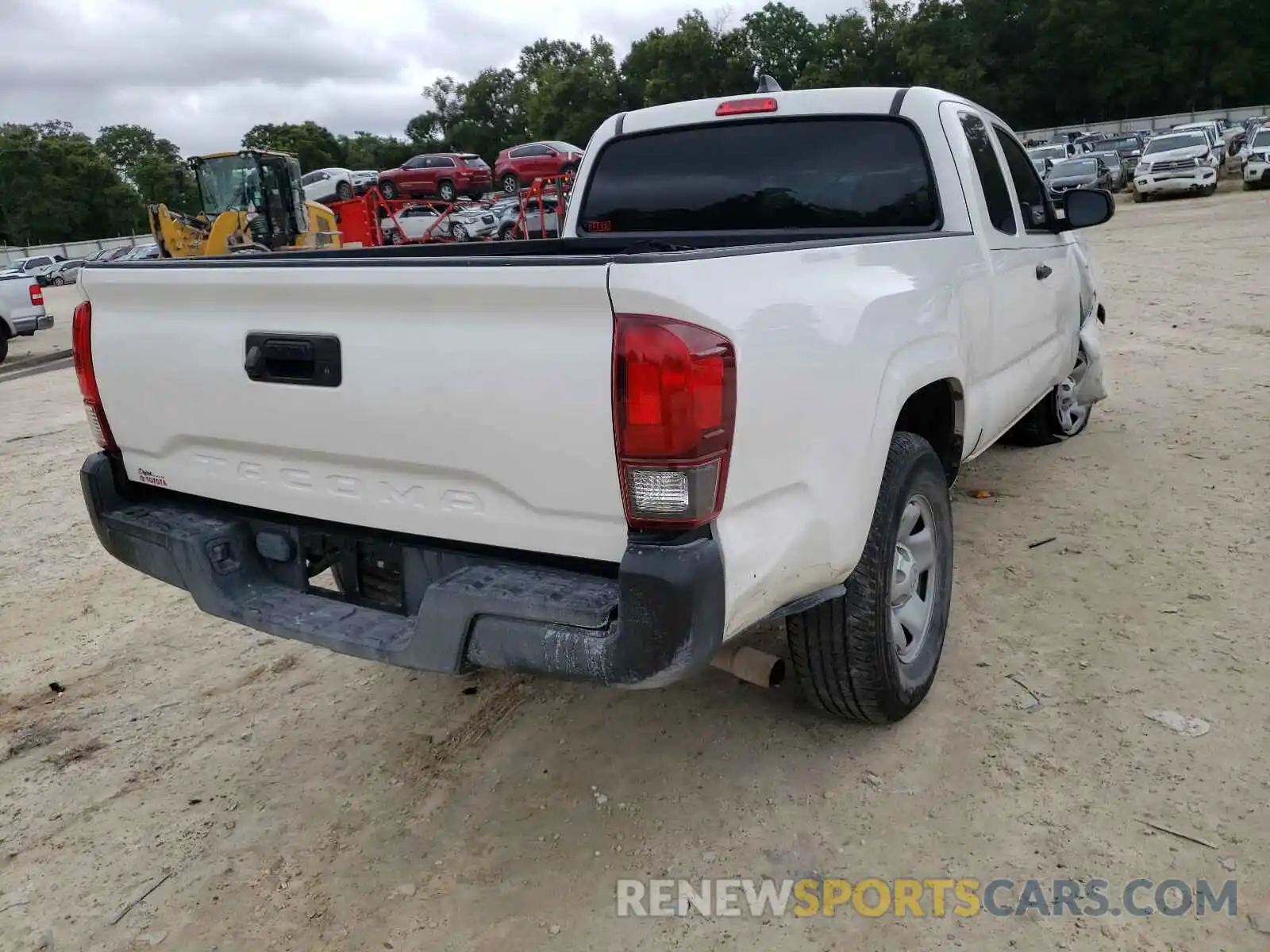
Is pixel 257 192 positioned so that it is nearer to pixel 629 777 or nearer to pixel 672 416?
pixel 629 777

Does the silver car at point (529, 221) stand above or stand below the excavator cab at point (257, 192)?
below

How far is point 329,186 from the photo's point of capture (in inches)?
1198

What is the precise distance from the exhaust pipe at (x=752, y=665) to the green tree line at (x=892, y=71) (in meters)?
63.8

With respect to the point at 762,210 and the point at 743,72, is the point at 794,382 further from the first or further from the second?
the point at 743,72

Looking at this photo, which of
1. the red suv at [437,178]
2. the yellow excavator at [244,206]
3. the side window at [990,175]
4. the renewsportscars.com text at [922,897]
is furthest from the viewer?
the red suv at [437,178]

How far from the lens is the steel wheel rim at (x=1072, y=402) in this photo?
230 inches

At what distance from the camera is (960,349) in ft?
10.9

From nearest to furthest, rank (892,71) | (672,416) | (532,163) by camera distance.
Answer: (672,416) → (532,163) → (892,71)

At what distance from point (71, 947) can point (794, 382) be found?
7.61 feet

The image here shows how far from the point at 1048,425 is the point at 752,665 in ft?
12.8

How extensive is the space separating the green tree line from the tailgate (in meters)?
63.0

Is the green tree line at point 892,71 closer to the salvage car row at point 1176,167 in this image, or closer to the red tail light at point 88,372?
the salvage car row at point 1176,167

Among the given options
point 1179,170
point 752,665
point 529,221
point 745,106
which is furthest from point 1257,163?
point 752,665

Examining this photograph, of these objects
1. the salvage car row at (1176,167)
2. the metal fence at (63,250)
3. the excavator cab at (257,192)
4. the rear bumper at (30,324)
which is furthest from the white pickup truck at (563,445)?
the metal fence at (63,250)
